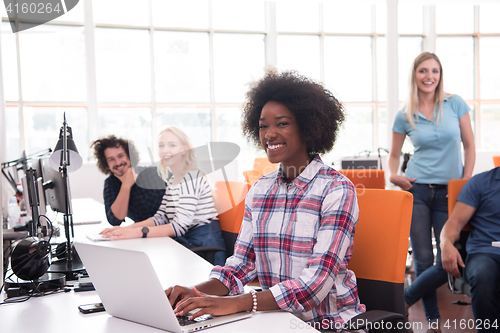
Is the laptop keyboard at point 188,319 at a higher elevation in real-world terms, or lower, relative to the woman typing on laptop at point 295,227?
lower

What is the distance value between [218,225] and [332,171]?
1270 millimetres

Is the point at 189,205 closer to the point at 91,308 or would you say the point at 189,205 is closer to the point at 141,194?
the point at 141,194

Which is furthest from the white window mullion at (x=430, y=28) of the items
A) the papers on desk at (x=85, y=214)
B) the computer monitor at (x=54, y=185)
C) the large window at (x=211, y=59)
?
the computer monitor at (x=54, y=185)

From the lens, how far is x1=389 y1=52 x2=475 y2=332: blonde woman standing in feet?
8.02

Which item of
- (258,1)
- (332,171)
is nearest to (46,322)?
(332,171)

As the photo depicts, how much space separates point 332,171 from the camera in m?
1.33

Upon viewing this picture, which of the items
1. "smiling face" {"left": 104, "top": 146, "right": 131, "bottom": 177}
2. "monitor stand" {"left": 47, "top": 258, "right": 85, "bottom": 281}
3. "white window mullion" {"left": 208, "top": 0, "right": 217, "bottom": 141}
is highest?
"white window mullion" {"left": 208, "top": 0, "right": 217, "bottom": 141}

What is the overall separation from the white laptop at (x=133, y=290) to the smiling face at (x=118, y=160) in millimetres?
1906

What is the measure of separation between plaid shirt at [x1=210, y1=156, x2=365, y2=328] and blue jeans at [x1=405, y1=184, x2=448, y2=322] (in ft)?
4.26

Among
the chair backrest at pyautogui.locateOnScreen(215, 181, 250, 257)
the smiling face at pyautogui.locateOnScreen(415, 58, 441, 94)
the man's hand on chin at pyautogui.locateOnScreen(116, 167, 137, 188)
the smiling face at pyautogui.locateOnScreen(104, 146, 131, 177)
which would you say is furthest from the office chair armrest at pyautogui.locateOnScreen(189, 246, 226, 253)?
the smiling face at pyautogui.locateOnScreen(415, 58, 441, 94)

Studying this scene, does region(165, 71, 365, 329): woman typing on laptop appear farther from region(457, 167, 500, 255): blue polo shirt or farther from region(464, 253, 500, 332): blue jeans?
region(457, 167, 500, 255): blue polo shirt

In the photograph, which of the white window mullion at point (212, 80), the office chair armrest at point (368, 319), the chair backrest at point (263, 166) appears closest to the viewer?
the office chair armrest at point (368, 319)

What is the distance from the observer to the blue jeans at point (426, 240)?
7.77ft

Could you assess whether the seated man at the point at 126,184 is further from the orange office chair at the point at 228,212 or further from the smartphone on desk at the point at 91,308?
the smartphone on desk at the point at 91,308
